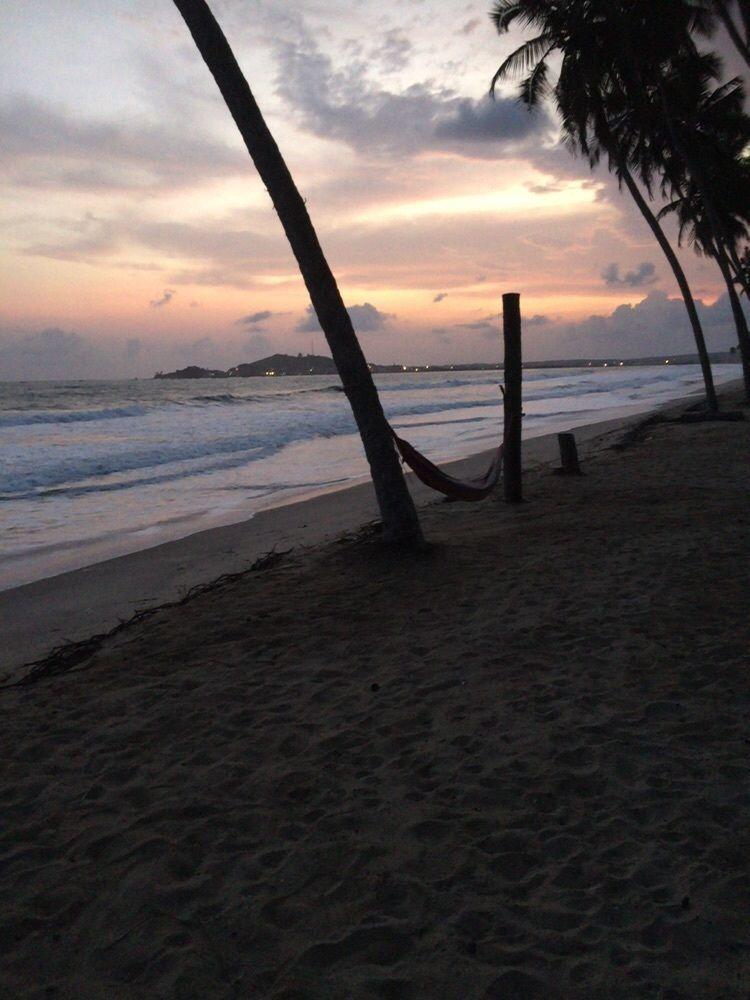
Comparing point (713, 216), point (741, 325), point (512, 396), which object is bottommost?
point (512, 396)

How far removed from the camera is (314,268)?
4887 mm

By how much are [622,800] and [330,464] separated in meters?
11.2

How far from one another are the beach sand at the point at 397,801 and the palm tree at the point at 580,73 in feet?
37.0


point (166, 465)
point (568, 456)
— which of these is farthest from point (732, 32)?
point (166, 465)

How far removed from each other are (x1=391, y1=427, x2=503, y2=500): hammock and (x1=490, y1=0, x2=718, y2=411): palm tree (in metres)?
8.73

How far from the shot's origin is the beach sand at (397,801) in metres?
1.70

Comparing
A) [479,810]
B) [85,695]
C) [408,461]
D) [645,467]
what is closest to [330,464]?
[645,467]

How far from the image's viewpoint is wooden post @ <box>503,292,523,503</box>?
21.4 feet

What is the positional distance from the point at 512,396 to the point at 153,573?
3546mm

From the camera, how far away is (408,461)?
17.9 feet

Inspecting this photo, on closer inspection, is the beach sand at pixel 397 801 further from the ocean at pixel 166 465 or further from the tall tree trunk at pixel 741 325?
the tall tree trunk at pixel 741 325

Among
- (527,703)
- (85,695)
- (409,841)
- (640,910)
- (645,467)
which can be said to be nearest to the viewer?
(640,910)

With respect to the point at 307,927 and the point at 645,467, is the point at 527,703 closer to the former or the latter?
the point at 307,927

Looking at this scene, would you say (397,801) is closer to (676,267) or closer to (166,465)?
(166,465)
